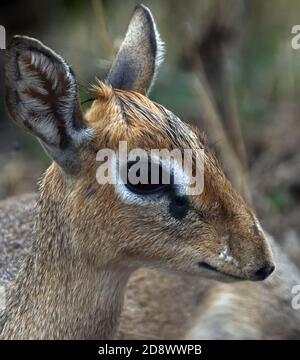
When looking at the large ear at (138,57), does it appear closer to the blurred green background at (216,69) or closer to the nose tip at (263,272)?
the nose tip at (263,272)

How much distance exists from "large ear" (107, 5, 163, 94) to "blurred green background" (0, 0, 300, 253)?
286 centimetres

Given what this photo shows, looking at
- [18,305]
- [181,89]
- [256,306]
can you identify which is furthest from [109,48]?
[18,305]

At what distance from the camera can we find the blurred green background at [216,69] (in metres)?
7.79

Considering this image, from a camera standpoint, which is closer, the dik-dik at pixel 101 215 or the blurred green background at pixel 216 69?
the dik-dik at pixel 101 215

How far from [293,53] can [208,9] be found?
2.91 feet

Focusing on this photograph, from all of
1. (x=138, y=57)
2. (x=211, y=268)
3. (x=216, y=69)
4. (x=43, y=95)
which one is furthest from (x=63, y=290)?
(x=216, y=69)

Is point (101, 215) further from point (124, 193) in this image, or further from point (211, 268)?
point (211, 268)

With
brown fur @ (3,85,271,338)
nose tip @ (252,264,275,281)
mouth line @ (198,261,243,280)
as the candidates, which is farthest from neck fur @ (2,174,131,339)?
nose tip @ (252,264,275,281)

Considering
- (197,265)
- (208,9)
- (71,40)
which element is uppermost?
(197,265)

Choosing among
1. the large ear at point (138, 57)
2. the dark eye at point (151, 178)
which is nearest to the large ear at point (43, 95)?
the dark eye at point (151, 178)

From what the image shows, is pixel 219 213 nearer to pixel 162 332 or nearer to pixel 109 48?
pixel 162 332

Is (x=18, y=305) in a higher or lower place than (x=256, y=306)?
higher

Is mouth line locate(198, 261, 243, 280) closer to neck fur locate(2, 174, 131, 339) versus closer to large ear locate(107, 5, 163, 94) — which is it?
neck fur locate(2, 174, 131, 339)
